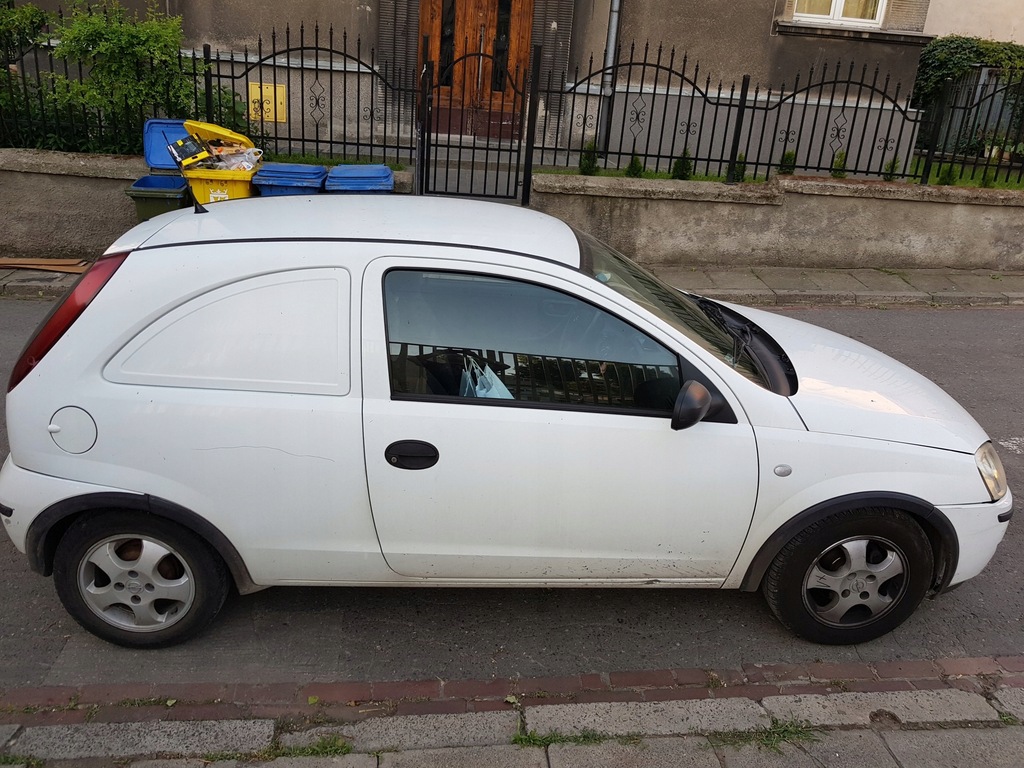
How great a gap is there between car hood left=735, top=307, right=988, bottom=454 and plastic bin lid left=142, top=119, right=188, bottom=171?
230 inches

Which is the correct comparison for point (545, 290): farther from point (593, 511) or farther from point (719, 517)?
point (719, 517)

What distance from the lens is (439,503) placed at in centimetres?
322

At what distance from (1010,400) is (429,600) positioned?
15.8ft

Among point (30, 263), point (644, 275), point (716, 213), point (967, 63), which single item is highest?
point (967, 63)

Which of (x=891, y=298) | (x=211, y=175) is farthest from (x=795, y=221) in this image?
(x=211, y=175)

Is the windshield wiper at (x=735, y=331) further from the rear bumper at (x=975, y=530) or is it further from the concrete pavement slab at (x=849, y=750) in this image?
the concrete pavement slab at (x=849, y=750)

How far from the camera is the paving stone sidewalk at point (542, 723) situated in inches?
116

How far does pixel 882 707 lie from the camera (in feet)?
10.8

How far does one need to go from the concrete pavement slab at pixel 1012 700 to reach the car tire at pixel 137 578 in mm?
3024

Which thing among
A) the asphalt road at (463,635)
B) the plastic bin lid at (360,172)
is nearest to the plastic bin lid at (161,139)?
the plastic bin lid at (360,172)

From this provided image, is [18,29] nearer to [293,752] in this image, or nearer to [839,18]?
[293,752]

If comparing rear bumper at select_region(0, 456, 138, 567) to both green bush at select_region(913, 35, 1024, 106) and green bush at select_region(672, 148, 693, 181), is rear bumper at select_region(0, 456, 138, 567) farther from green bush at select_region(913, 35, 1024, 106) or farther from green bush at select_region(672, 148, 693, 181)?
green bush at select_region(913, 35, 1024, 106)

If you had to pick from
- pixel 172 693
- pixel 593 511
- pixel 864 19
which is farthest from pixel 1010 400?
pixel 864 19

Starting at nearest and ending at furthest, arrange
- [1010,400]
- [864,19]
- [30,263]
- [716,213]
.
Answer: [1010,400]
[30,263]
[716,213]
[864,19]
